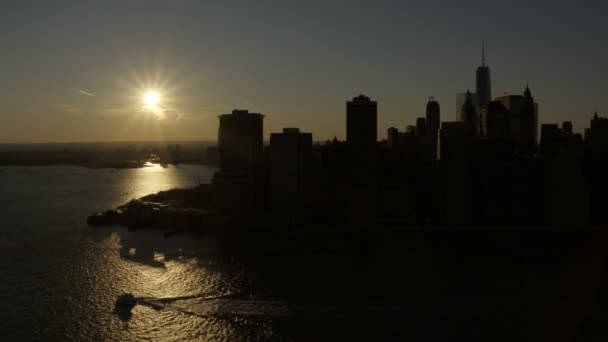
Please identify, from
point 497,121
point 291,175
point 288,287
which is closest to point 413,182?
point 291,175

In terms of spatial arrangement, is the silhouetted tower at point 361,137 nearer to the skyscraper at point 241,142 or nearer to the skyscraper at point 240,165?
the skyscraper at point 240,165

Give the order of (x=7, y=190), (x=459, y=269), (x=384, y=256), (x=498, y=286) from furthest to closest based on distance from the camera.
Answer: (x=7, y=190) < (x=384, y=256) < (x=459, y=269) < (x=498, y=286)

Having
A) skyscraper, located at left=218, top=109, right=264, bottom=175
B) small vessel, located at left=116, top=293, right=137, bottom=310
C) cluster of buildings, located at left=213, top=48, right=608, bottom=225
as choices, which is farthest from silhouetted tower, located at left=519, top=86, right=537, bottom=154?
Answer: small vessel, located at left=116, top=293, right=137, bottom=310

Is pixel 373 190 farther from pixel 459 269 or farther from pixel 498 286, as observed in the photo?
pixel 498 286

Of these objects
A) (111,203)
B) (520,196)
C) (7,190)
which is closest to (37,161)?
(7,190)

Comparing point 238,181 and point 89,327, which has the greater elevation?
point 238,181

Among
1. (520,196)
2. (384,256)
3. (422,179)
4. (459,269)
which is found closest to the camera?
(459,269)

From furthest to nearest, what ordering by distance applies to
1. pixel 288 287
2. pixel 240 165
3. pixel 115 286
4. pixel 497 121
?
pixel 497 121 < pixel 240 165 < pixel 288 287 < pixel 115 286

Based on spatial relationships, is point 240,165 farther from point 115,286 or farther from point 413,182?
point 115,286
